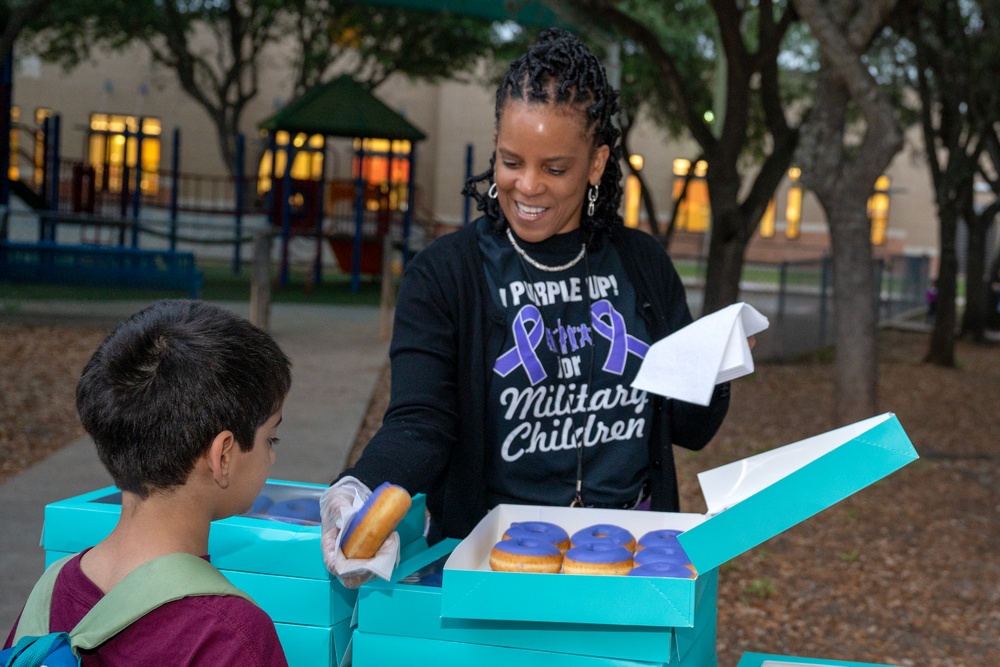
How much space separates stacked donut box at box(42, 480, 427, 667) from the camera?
5.52ft

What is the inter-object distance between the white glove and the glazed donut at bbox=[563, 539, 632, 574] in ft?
0.97

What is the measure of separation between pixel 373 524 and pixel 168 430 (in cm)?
34

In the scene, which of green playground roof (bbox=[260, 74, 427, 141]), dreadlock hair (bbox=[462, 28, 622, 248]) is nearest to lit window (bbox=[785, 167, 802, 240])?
green playground roof (bbox=[260, 74, 427, 141])

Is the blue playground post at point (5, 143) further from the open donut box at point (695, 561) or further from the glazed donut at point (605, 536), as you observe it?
the open donut box at point (695, 561)

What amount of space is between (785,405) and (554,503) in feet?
28.6

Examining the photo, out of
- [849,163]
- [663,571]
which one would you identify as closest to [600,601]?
[663,571]

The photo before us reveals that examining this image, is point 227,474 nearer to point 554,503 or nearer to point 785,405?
point 554,503

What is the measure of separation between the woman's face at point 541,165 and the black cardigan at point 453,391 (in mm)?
133

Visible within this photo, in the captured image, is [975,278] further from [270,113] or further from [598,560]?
[270,113]

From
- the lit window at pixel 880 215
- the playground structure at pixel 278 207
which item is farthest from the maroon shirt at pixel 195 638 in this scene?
the lit window at pixel 880 215

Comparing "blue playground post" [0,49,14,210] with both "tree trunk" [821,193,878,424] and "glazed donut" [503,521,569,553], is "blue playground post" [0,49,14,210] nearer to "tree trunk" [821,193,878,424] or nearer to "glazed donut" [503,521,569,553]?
"tree trunk" [821,193,878,424]

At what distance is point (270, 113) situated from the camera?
1304 inches

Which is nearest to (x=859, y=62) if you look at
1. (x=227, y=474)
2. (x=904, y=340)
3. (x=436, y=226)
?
(x=227, y=474)

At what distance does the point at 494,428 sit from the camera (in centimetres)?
221
